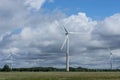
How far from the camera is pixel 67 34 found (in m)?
117

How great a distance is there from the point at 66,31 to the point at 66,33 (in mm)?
987

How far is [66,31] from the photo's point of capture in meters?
116

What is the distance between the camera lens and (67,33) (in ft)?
382

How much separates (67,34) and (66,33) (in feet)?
1.59

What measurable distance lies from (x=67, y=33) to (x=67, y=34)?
0.41m

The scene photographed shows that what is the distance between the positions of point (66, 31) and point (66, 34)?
1.58 metres

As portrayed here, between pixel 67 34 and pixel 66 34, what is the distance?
50 cm

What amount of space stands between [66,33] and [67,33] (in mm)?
350

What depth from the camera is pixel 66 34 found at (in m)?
117

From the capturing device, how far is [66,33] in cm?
11650

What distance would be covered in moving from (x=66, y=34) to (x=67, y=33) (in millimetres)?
771

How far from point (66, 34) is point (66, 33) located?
1.95 feet
